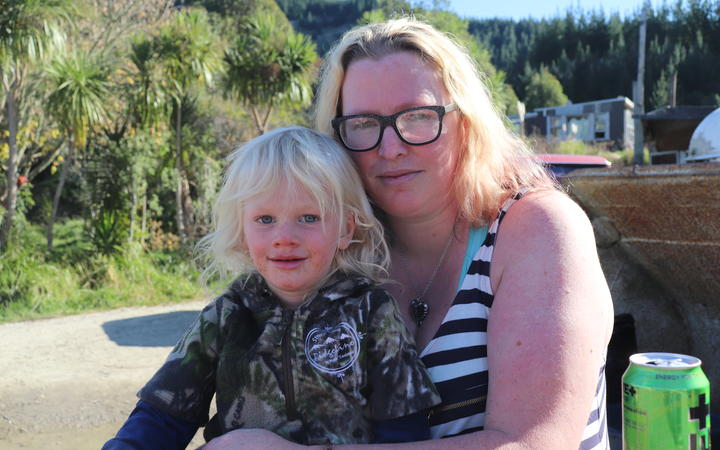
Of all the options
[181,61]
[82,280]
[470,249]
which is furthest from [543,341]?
[181,61]

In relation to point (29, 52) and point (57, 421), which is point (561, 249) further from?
point (29, 52)

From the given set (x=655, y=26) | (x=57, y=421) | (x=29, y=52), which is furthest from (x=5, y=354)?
(x=655, y=26)

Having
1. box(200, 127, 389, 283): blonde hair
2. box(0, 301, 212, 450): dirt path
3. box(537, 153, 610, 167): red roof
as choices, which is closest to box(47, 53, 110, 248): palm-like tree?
box(0, 301, 212, 450): dirt path

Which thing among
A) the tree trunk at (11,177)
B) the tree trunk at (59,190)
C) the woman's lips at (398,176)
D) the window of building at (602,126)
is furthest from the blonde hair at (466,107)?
the window of building at (602,126)

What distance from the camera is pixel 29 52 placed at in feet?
32.8

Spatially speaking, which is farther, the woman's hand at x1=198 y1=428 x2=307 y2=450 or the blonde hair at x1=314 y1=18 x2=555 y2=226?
the blonde hair at x1=314 y1=18 x2=555 y2=226

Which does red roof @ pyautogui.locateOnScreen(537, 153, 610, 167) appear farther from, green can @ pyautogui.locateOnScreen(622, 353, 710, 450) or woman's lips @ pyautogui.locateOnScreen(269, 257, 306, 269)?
woman's lips @ pyautogui.locateOnScreen(269, 257, 306, 269)

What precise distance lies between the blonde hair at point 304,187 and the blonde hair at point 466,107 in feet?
0.68

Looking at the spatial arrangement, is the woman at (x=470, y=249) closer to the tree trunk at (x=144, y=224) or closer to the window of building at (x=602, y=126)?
the tree trunk at (x=144, y=224)

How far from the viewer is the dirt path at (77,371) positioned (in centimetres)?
524

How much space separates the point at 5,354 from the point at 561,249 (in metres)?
7.12

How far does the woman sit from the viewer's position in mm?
1454

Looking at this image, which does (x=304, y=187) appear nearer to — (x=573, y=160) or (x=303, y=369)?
(x=303, y=369)

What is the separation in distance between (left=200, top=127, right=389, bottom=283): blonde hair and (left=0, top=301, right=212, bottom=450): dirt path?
3560 mm
